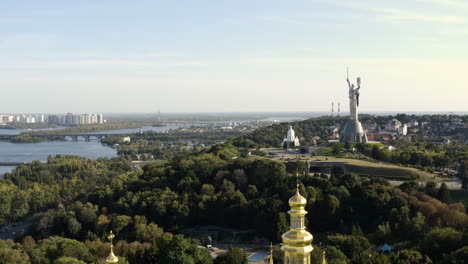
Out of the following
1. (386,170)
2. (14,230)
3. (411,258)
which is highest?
(386,170)

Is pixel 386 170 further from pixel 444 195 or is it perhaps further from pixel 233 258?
pixel 233 258

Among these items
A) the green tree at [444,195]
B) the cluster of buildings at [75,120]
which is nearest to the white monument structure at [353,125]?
the green tree at [444,195]

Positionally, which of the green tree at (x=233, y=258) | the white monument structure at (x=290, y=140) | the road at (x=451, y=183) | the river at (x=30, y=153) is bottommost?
the river at (x=30, y=153)

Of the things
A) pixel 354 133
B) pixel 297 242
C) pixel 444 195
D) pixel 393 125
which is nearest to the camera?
pixel 297 242

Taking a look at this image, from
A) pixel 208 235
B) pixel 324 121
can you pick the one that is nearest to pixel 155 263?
pixel 208 235

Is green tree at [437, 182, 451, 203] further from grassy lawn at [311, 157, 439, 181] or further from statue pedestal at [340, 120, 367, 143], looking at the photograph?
statue pedestal at [340, 120, 367, 143]

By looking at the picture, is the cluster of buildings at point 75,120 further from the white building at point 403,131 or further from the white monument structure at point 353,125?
the white monument structure at point 353,125

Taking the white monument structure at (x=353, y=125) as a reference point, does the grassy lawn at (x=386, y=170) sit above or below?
below

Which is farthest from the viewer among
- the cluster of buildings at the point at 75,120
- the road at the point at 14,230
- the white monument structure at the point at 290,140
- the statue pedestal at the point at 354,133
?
the cluster of buildings at the point at 75,120

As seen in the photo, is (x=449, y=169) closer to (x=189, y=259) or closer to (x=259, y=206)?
(x=259, y=206)

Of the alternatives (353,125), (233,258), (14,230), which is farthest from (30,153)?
(233,258)

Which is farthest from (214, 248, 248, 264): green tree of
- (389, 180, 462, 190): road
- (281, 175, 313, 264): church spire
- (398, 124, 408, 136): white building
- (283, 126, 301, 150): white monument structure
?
(398, 124, 408, 136): white building

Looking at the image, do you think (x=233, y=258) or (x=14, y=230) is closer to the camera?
(x=233, y=258)
